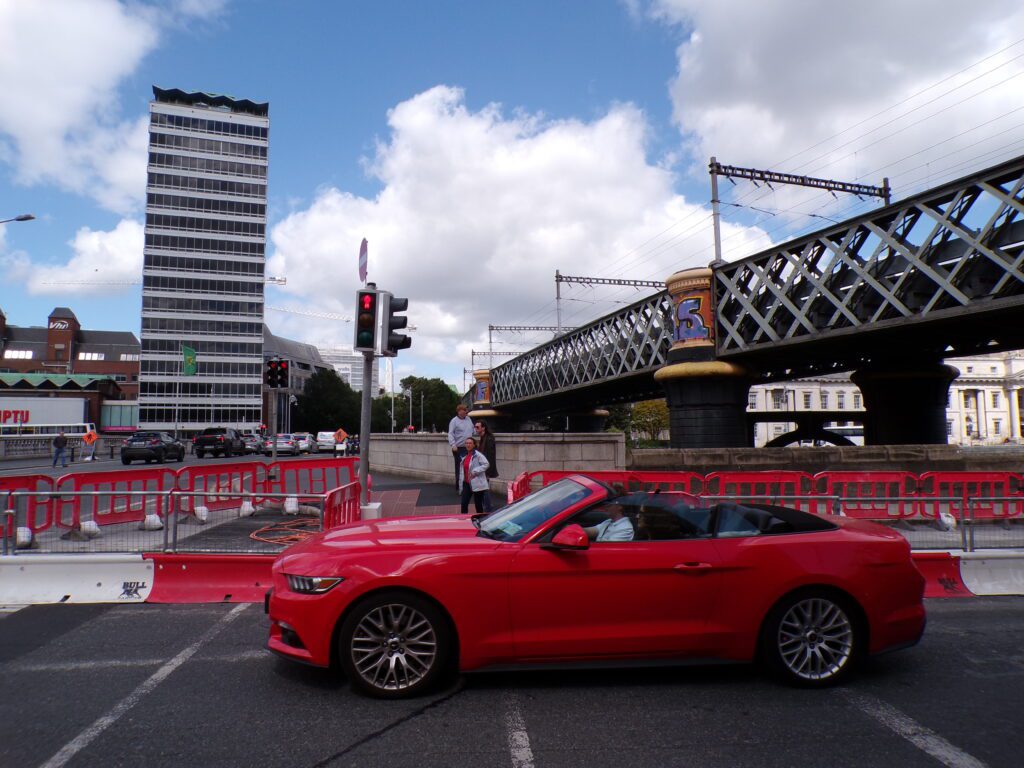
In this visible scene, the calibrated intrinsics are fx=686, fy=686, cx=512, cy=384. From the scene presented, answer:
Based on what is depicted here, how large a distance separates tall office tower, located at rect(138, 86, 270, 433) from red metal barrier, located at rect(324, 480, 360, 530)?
8734cm

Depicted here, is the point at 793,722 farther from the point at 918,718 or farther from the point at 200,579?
the point at 200,579

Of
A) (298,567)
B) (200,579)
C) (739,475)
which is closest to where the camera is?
(298,567)

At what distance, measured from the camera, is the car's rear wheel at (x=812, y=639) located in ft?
14.3

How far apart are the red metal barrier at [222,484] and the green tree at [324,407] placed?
86455mm

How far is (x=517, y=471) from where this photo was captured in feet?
47.3

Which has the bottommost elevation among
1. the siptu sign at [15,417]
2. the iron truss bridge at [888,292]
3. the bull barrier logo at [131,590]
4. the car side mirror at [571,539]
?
the bull barrier logo at [131,590]

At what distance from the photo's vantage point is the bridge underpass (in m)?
19.0

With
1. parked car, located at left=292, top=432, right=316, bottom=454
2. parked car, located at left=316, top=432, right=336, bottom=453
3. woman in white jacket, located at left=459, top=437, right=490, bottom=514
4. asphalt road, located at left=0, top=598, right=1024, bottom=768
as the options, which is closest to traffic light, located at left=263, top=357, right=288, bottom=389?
woman in white jacket, located at left=459, top=437, right=490, bottom=514

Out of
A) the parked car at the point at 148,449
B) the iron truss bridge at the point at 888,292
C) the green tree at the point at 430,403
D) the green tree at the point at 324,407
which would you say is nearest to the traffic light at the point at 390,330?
the iron truss bridge at the point at 888,292

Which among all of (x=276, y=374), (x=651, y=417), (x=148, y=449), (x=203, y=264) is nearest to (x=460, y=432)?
(x=276, y=374)

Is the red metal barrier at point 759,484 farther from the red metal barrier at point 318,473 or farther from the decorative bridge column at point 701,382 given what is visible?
the decorative bridge column at point 701,382

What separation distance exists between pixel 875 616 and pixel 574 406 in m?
60.9

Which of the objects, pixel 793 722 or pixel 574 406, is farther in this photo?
pixel 574 406

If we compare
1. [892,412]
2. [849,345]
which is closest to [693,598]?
[849,345]
